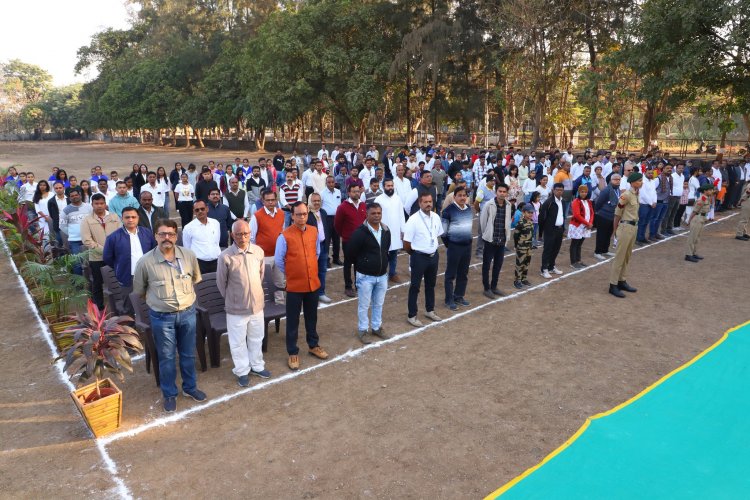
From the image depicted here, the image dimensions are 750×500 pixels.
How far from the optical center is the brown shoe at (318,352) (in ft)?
19.8

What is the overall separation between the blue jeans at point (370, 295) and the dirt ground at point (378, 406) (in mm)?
318

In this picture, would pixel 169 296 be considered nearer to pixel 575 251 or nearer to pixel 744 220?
pixel 575 251

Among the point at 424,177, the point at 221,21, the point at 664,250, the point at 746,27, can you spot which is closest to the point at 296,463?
the point at 424,177

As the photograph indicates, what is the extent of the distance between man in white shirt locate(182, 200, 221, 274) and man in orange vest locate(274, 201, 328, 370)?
1444 mm

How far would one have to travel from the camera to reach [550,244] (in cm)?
916

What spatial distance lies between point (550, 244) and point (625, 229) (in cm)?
133

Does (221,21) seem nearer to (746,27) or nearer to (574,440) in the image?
(746,27)

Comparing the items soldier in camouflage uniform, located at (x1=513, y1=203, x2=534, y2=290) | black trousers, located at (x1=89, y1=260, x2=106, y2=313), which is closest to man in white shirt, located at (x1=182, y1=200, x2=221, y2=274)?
black trousers, located at (x1=89, y1=260, x2=106, y2=313)

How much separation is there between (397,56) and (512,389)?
26.5 meters

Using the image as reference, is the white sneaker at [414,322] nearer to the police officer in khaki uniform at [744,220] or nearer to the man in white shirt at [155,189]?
the man in white shirt at [155,189]

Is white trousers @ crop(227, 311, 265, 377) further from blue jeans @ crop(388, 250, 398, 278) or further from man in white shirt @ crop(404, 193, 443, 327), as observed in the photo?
blue jeans @ crop(388, 250, 398, 278)

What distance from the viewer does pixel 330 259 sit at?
34.3ft

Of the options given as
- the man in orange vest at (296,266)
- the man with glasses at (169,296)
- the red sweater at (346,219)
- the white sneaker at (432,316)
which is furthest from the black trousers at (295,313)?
the red sweater at (346,219)

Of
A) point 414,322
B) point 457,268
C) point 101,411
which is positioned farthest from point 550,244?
point 101,411
